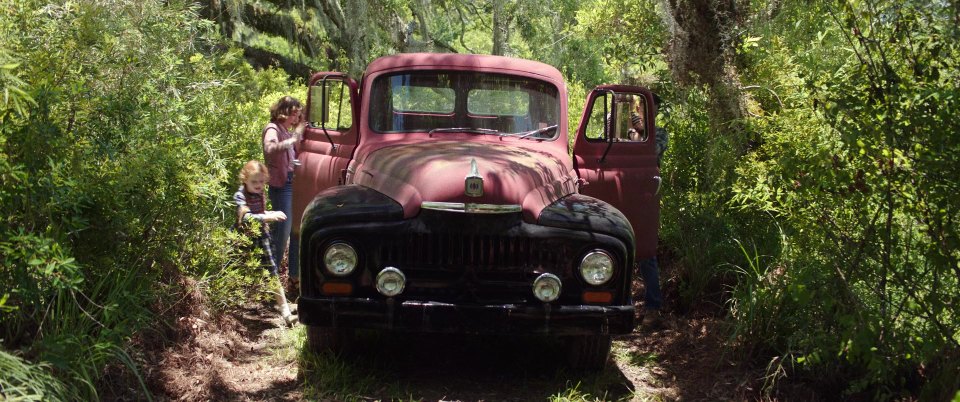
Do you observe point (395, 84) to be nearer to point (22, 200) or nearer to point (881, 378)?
point (22, 200)

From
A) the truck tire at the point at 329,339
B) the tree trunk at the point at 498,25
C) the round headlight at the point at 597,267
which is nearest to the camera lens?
the round headlight at the point at 597,267

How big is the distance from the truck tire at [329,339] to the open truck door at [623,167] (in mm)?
1892

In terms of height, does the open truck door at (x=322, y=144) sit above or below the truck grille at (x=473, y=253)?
above

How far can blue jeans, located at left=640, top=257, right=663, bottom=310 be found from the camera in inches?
279

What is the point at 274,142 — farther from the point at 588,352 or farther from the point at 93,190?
the point at 588,352

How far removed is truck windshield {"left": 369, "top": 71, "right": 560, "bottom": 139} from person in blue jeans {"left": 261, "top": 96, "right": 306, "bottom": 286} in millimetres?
902

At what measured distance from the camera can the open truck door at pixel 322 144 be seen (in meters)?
6.82

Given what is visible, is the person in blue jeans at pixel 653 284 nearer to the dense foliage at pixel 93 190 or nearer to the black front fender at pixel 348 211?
the black front fender at pixel 348 211

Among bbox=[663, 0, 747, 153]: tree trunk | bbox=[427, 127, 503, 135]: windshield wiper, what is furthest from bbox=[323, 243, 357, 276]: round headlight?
bbox=[663, 0, 747, 153]: tree trunk

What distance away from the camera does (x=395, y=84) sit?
680 centimetres

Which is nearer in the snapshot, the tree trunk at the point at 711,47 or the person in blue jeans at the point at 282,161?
the person in blue jeans at the point at 282,161

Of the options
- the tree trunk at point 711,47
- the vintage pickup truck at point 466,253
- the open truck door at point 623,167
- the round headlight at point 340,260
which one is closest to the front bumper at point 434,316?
the vintage pickup truck at point 466,253

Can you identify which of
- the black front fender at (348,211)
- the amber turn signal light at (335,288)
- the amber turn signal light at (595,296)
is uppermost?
the black front fender at (348,211)

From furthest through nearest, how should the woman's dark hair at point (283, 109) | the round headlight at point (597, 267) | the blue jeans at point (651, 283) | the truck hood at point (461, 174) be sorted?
the woman's dark hair at point (283, 109)
the blue jeans at point (651, 283)
the truck hood at point (461, 174)
the round headlight at point (597, 267)
